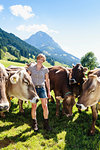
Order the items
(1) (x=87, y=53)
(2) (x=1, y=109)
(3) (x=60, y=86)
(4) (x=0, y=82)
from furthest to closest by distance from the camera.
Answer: (1) (x=87, y=53), (3) (x=60, y=86), (4) (x=0, y=82), (2) (x=1, y=109)

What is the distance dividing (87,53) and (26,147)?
85243 mm

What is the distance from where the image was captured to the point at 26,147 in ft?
14.7

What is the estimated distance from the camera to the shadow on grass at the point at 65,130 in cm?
478

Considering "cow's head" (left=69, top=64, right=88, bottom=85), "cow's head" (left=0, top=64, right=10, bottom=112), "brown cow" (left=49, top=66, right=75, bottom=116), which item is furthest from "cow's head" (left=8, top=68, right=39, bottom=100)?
"cow's head" (left=69, top=64, right=88, bottom=85)

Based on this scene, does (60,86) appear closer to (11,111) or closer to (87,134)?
(87,134)

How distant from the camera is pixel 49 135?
520 cm

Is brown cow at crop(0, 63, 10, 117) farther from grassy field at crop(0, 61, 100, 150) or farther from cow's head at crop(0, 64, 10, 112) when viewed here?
grassy field at crop(0, 61, 100, 150)

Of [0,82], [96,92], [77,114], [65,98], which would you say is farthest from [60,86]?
[0,82]

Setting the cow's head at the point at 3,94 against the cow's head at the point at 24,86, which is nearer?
the cow's head at the point at 3,94

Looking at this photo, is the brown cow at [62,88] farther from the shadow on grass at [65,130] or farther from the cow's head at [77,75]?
the shadow on grass at [65,130]

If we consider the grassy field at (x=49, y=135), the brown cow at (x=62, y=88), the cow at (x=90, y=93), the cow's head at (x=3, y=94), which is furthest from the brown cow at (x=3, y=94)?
the brown cow at (x=62, y=88)

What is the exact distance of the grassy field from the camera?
460 cm

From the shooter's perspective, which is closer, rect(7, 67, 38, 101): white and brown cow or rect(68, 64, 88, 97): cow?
rect(7, 67, 38, 101): white and brown cow

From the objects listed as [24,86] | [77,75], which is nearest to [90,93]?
[24,86]
